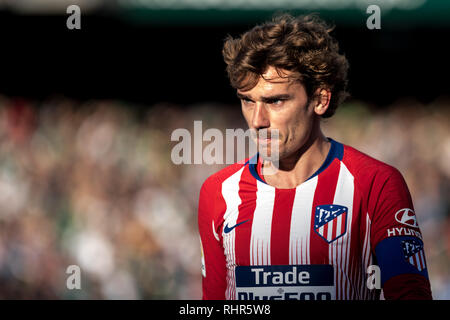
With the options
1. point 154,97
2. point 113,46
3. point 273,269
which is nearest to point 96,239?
point 154,97

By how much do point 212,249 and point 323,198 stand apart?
604 millimetres

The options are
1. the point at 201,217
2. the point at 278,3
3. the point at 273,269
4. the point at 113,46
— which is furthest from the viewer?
the point at 113,46

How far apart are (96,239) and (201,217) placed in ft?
11.1

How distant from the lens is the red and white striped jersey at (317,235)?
6.50ft

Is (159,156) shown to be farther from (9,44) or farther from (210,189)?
(210,189)

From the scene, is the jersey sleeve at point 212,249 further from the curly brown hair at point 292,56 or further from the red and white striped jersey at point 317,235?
the curly brown hair at point 292,56

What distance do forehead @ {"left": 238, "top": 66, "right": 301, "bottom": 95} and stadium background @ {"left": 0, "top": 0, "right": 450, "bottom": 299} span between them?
3.32 m

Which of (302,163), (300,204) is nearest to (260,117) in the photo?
(302,163)

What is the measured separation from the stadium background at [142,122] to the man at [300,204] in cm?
313

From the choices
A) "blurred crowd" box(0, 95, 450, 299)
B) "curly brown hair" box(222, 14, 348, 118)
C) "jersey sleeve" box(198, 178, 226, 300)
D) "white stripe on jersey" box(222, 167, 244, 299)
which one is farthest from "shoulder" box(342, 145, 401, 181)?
"blurred crowd" box(0, 95, 450, 299)

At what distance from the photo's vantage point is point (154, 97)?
6.06m

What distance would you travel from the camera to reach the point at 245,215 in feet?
7.48

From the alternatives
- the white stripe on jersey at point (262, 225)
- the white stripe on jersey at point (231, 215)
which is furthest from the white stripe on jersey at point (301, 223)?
the white stripe on jersey at point (231, 215)
